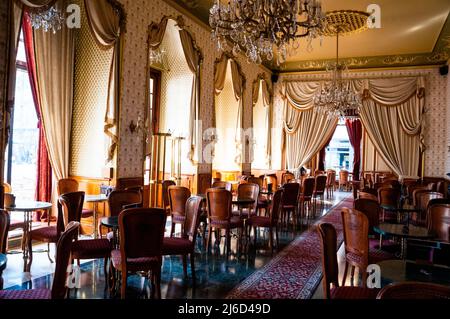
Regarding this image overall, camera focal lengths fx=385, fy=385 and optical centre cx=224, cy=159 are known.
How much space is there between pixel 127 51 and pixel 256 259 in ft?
11.7

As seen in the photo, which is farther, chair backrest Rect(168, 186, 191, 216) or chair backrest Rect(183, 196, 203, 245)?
chair backrest Rect(168, 186, 191, 216)

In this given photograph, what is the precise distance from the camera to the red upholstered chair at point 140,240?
3039mm

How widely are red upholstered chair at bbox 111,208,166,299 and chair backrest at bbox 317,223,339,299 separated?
1309 mm

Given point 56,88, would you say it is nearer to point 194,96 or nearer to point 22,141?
point 22,141

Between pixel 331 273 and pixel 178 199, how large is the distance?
9.82 feet

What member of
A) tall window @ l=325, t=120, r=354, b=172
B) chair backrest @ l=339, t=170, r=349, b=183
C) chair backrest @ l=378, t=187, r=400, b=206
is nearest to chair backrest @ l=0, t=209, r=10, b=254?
chair backrest @ l=378, t=187, r=400, b=206

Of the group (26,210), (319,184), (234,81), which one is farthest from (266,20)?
(319,184)

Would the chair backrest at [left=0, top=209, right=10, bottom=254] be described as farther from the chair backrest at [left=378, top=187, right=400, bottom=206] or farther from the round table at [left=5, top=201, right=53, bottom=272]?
the chair backrest at [left=378, top=187, right=400, bottom=206]

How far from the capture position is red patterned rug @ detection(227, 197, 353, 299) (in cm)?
368

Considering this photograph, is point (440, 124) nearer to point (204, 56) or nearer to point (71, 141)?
point (204, 56)

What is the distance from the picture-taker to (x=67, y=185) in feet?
18.4

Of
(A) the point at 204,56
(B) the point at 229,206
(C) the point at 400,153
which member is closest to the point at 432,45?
(C) the point at 400,153

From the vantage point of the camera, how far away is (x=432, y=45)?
382 inches

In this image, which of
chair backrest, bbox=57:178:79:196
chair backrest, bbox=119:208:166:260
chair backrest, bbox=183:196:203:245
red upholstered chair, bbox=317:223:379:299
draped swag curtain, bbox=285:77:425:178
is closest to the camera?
red upholstered chair, bbox=317:223:379:299
